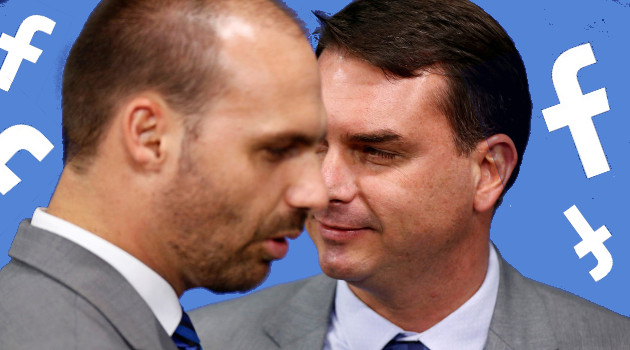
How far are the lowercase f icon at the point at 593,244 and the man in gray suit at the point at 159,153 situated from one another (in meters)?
2.03

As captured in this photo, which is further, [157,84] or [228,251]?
[228,251]

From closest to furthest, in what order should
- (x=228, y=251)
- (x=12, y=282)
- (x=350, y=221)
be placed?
1. (x=12, y=282)
2. (x=228, y=251)
3. (x=350, y=221)

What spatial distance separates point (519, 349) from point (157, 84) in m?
1.70

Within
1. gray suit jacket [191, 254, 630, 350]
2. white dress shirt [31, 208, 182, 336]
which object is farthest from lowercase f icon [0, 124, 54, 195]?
white dress shirt [31, 208, 182, 336]

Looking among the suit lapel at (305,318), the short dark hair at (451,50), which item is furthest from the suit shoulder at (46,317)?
the short dark hair at (451,50)

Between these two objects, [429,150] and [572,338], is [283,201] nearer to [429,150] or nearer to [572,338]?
[429,150]

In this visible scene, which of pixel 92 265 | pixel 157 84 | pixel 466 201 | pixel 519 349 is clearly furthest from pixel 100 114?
pixel 519 349

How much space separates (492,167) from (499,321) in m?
0.55

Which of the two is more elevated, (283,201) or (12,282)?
(283,201)

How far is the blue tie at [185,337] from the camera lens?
2.00 meters

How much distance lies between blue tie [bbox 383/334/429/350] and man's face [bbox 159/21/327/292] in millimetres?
1128

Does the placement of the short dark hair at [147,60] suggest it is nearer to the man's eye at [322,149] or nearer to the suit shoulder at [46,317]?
the suit shoulder at [46,317]

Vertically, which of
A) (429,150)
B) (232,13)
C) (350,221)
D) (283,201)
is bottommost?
(350,221)

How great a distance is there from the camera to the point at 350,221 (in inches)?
117
